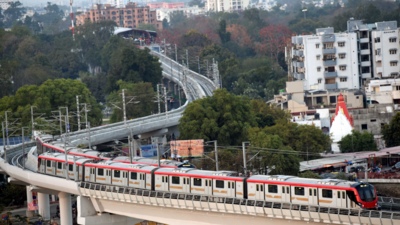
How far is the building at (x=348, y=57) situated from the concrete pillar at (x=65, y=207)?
57.1 m

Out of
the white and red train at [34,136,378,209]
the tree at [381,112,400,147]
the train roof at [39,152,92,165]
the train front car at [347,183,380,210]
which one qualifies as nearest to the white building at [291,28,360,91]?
the tree at [381,112,400,147]

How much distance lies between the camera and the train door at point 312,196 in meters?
27.4

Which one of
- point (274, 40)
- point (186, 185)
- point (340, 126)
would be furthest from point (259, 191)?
point (274, 40)

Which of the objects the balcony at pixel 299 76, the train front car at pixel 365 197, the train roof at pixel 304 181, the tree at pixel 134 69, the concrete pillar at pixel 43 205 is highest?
the tree at pixel 134 69

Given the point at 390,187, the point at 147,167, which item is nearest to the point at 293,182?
the point at 147,167

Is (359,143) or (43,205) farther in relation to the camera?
(359,143)

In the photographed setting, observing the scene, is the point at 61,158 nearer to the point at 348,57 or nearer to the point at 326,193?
the point at 326,193

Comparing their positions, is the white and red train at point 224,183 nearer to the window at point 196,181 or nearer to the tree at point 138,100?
the window at point 196,181

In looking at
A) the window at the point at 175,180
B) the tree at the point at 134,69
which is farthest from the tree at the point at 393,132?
the tree at the point at 134,69

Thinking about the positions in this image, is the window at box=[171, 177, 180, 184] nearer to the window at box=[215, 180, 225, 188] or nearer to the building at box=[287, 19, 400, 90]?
the window at box=[215, 180, 225, 188]

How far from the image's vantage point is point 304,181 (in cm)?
2800

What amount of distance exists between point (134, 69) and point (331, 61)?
1219 inches

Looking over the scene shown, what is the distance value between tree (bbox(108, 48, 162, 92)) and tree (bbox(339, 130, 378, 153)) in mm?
46207

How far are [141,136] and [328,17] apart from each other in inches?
4842
